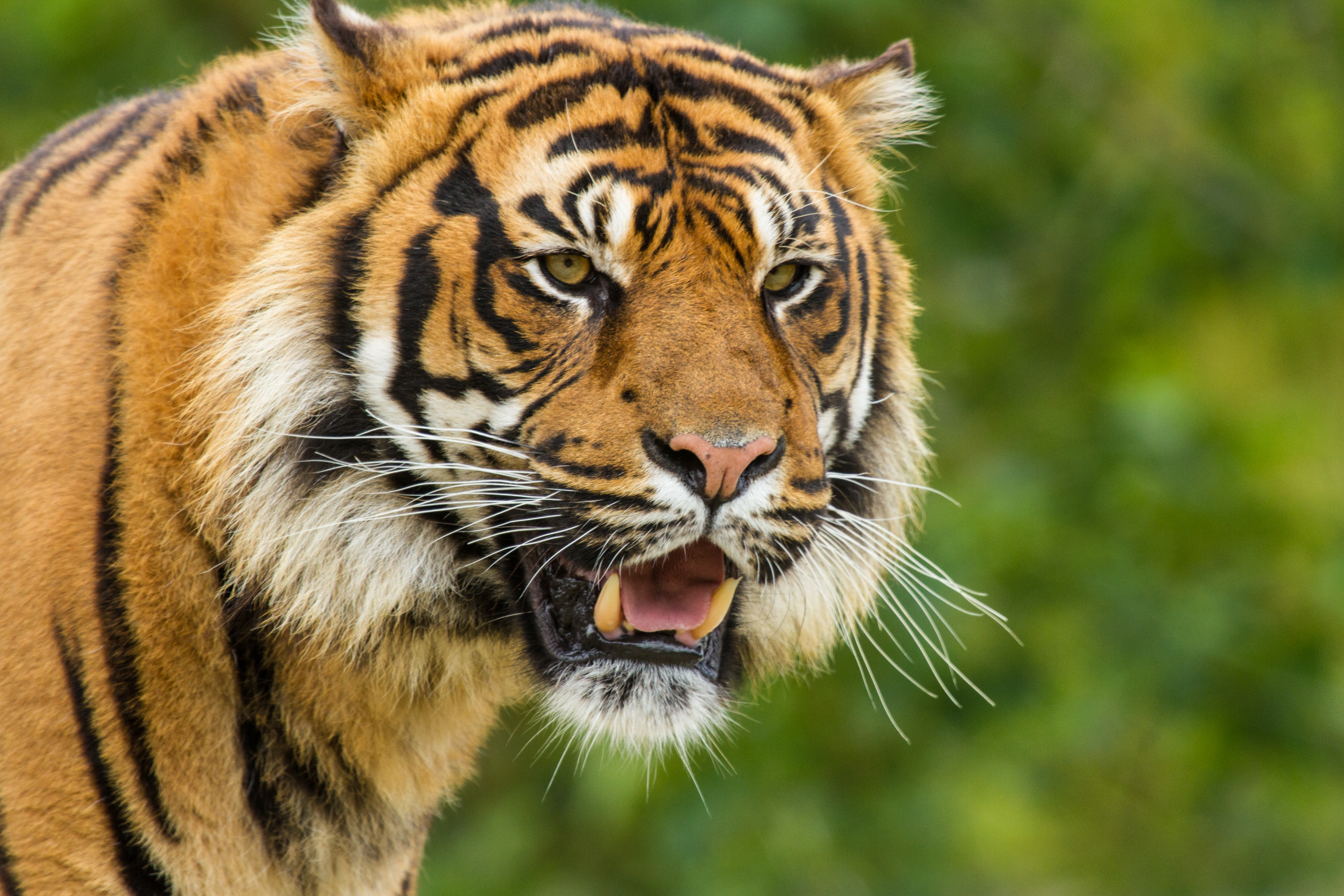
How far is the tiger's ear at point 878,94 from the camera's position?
2.67 metres

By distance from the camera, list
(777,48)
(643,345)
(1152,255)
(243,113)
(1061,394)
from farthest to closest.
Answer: (1061,394), (1152,255), (777,48), (243,113), (643,345)

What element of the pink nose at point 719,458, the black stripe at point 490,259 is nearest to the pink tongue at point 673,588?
the pink nose at point 719,458

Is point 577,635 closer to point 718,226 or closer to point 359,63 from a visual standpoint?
point 718,226

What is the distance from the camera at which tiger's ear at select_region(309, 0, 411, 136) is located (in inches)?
84.5

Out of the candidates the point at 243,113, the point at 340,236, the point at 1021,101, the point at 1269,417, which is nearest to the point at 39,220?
the point at 243,113

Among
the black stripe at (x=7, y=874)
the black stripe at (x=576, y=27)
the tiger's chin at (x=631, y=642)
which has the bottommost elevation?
the black stripe at (x=7, y=874)

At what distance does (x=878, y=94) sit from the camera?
2.71m

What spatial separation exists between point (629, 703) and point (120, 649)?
0.79 meters

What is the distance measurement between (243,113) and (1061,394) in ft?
12.2

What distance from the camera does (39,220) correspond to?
2.36 meters

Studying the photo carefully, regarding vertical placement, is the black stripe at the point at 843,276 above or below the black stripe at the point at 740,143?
below

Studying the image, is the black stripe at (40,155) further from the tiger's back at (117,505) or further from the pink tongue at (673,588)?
the pink tongue at (673,588)

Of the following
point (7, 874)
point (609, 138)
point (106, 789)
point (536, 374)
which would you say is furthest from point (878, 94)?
point (7, 874)

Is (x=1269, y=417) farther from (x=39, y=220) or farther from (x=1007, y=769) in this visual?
(x=39, y=220)
